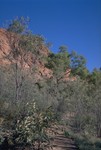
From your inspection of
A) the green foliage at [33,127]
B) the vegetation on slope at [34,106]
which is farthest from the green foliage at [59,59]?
the green foliage at [33,127]

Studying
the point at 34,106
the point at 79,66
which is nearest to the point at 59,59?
the point at 79,66

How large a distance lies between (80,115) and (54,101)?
28.5 ft

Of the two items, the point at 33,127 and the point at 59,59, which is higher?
the point at 59,59

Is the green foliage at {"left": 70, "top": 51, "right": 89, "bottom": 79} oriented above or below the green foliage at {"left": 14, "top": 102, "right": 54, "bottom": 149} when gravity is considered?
above

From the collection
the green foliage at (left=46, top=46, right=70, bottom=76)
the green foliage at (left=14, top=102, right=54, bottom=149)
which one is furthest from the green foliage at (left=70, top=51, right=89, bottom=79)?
the green foliage at (left=14, top=102, right=54, bottom=149)

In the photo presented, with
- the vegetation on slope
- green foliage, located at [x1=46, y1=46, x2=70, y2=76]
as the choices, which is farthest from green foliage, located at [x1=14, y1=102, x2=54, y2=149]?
green foliage, located at [x1=46, y1=46, x2=70, y2=76]

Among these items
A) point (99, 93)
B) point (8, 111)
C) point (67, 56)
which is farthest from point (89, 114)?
point (67, 56)

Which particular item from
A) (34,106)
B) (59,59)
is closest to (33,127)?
(34,106)

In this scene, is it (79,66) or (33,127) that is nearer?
(33,127)

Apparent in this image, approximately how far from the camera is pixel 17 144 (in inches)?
426

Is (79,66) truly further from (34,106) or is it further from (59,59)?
(34,106)

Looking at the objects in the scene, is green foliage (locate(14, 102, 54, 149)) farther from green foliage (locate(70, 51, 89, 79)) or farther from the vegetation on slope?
green foliage (locate(70, 51, 89, 79))

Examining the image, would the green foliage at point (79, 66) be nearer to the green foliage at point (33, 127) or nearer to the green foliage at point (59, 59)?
the green foliage at point (59, 59)

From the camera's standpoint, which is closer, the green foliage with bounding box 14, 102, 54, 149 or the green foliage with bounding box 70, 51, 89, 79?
the green foliage with bounding box 14, 102, 54, 149
